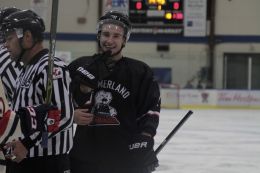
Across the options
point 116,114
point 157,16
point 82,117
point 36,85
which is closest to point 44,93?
point 36,85

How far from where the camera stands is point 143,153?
2.03 m

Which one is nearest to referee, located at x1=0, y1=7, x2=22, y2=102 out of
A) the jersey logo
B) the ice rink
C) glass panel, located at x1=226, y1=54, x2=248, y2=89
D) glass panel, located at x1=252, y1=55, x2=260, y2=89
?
the jersey logo

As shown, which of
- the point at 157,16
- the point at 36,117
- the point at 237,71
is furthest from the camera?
the point at 237,71

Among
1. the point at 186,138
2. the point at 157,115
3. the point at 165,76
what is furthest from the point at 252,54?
the point at 157,115

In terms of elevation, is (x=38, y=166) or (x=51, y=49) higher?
(x=51, y=49)

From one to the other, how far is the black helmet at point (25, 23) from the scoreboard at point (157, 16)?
45.5 ft

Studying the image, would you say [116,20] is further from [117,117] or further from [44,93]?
[44,93]

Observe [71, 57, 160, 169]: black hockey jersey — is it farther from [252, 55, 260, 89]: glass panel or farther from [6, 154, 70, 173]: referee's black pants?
[252, 55, 260, 89]: glass panel

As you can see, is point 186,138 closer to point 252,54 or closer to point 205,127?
point 205,127

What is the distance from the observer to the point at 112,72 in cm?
204

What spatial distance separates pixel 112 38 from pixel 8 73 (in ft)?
1.30

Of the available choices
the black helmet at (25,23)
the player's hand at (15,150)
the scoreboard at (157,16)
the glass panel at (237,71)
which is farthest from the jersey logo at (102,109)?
the glass panel at (237,71)

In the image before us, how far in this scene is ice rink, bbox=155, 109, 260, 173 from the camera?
4874 mm

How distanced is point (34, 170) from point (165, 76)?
1449 cm
